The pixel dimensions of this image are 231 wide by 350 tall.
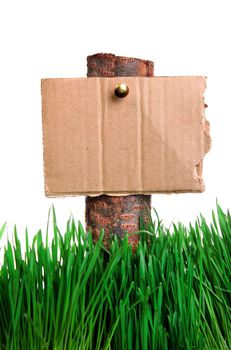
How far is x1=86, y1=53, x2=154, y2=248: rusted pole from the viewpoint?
180 centimetres

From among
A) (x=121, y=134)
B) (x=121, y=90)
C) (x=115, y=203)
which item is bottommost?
(x=115, y=203)

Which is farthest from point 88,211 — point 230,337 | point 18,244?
point 230,337

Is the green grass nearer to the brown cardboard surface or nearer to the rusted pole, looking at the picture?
the rusted pole

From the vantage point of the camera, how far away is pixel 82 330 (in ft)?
5.21

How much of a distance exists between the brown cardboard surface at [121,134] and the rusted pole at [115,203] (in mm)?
44

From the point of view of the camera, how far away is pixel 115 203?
1807 millimetres

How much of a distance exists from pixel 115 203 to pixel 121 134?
0.75 ft

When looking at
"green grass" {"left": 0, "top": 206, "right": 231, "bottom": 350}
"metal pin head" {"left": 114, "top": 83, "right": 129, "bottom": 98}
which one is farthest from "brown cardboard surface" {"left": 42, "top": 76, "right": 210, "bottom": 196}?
"green grass" {"left": 0, "top": 206, "right": 231, "bottom": 350}

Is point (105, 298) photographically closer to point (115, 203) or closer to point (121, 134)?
point (115, 203)

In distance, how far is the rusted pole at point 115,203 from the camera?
180cm

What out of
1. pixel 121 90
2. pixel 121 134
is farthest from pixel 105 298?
pixel 121 90

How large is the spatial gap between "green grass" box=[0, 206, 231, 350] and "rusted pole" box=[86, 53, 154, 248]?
63 millimetres

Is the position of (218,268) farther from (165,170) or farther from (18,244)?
(18,244)

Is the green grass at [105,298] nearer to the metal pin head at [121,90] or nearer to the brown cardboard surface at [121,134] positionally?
the brown cardboard surface at [121,134]
